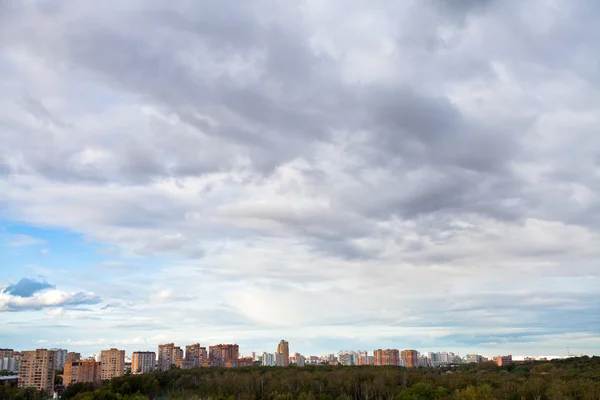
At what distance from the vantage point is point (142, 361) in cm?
11581

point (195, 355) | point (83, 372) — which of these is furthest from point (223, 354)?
point (83, 372)

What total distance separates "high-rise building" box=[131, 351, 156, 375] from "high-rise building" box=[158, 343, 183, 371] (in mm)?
1848

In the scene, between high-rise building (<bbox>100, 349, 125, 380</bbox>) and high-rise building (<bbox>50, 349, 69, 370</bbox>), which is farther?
high-rise building (<bbox>50, 349, 69, 370</bbox>)

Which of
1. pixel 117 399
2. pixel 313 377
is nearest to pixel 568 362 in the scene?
pixel 313 377

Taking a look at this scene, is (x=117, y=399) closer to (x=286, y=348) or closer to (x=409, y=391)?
(x=409, y=391)

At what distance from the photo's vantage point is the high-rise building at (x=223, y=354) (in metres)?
124

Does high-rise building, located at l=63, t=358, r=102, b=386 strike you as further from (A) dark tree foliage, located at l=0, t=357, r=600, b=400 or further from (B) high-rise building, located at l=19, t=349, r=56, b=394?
(A) dark tree foliage, located at l=0, t=357, r=600, b=400

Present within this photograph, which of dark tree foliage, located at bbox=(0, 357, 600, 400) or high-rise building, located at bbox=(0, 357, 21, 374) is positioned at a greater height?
dark tree foliage, located at bbox=(0, 357, 600, 400)

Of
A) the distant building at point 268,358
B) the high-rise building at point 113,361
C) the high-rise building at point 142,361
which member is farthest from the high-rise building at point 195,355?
the distant building at point 268,358

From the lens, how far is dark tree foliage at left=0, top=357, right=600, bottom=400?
4281 centimetres

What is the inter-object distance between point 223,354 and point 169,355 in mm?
14045

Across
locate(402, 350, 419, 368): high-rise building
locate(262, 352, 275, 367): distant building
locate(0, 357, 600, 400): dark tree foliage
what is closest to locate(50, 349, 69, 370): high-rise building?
locate(0, 357, 600, 400): dark tree foliage

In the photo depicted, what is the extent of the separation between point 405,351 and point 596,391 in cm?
10849

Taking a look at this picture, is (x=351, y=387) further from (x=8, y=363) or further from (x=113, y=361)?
(x=8, y=363)
